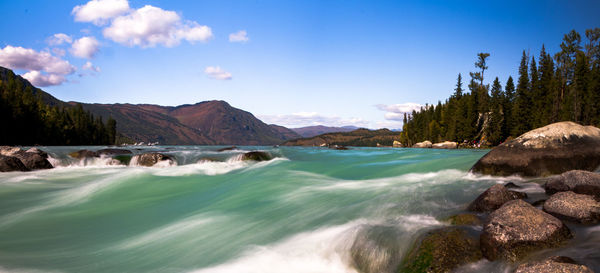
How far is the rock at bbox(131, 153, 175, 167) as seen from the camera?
20391 millimetres

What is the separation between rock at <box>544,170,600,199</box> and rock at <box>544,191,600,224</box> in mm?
980

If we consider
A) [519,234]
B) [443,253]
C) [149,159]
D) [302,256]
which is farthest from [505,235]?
[149,159]

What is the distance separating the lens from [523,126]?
71.5 m

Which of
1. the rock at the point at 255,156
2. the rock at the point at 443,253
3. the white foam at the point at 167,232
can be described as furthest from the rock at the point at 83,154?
the rock at the point at 443,253

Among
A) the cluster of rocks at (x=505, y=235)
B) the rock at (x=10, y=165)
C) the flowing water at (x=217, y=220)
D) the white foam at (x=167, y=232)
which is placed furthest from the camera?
the rock at (x=10, y=165)

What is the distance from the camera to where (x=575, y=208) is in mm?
5328

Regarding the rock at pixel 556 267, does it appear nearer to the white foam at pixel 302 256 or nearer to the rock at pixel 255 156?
the white foam at pixel 302 256

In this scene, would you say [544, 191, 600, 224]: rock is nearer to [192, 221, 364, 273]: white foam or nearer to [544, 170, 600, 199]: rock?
[544, 170, 600, 199]: rock

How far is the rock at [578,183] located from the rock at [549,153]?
9.10ft

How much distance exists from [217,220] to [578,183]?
8703mm

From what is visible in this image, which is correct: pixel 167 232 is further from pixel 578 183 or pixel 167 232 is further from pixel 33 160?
pixel 33 160

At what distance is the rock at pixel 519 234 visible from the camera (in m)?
4.18

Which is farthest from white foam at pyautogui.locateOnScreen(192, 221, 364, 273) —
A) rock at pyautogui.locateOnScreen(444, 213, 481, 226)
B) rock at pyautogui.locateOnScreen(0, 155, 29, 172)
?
rock at pyautogui.locateOnScreen(0, 155, 29, 172)

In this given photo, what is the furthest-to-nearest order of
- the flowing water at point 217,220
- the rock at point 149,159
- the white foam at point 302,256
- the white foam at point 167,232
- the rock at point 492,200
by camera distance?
the rock at point 149,159 < the white foam at point 167,232 < the rock at point 492,200 < the flowing water at point 217,220 < the white foam at point 302,256
